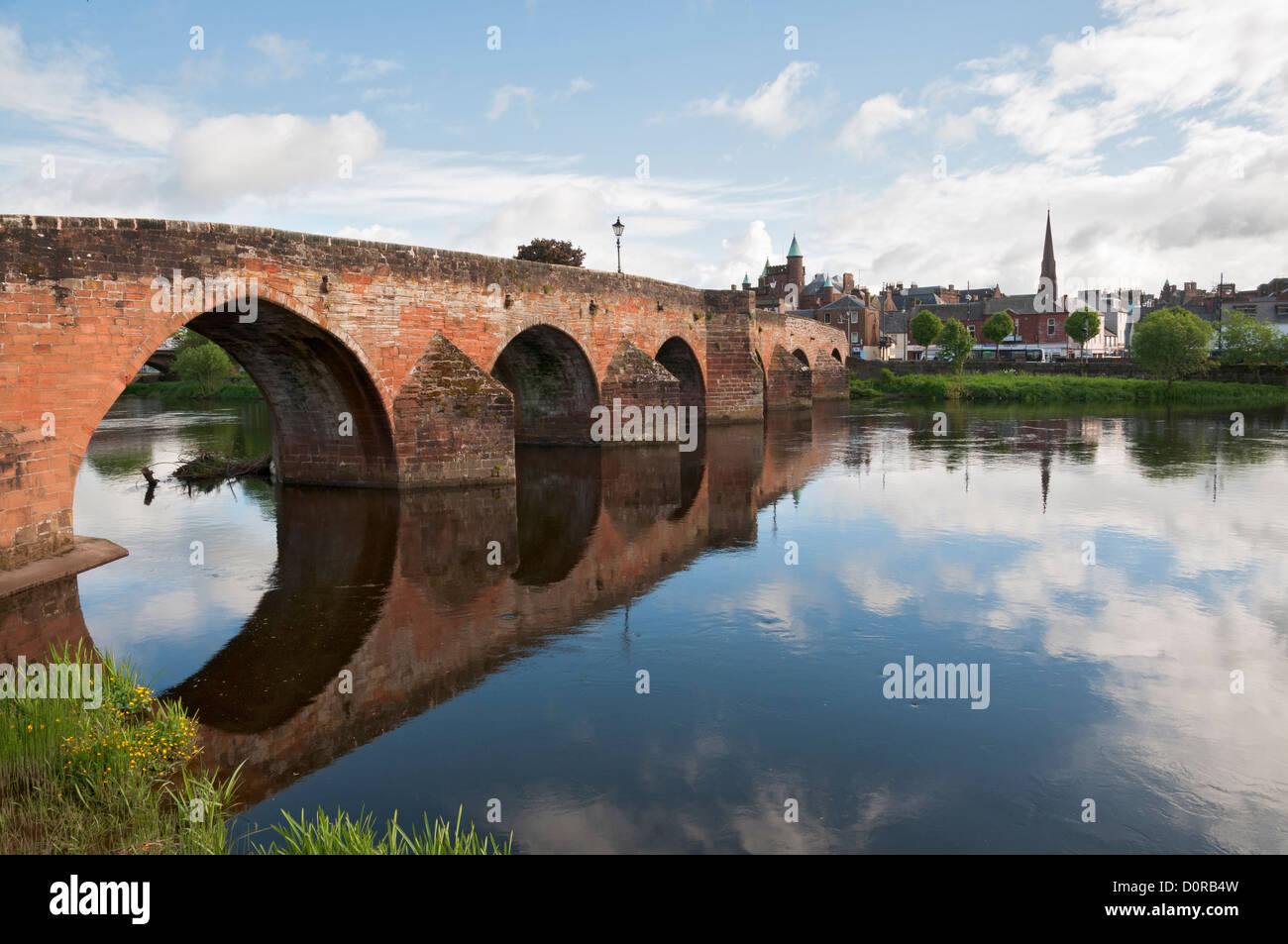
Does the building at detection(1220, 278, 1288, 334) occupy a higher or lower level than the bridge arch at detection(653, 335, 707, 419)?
higher

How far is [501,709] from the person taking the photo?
735 cm

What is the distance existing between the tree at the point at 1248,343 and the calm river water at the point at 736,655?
42.1 metres

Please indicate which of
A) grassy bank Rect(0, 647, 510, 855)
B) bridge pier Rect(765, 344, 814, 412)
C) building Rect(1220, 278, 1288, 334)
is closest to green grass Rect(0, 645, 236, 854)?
grassy bank Rect(0, 647, 510, 855)

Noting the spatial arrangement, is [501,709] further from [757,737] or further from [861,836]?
[861,836]

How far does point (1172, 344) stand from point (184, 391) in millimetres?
62566

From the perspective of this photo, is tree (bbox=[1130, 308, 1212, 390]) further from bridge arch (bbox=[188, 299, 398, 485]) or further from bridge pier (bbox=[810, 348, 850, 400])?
bridge arch (bbox=[188, 299, 398, 485])

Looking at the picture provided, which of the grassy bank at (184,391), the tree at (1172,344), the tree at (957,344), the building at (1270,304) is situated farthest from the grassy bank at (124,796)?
the building at (1270,304)

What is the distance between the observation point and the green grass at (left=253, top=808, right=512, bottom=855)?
15.0ft

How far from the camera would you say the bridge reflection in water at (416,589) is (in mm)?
7262

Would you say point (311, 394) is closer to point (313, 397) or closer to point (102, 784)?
point (313, 397)

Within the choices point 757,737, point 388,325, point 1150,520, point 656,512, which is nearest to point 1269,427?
point 1150,520

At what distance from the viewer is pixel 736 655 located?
8523 millimetres

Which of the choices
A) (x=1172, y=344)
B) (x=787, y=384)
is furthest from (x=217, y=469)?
(x=1172, y=344)

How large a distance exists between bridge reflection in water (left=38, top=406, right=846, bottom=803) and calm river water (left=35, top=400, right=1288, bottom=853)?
0.17 feet
